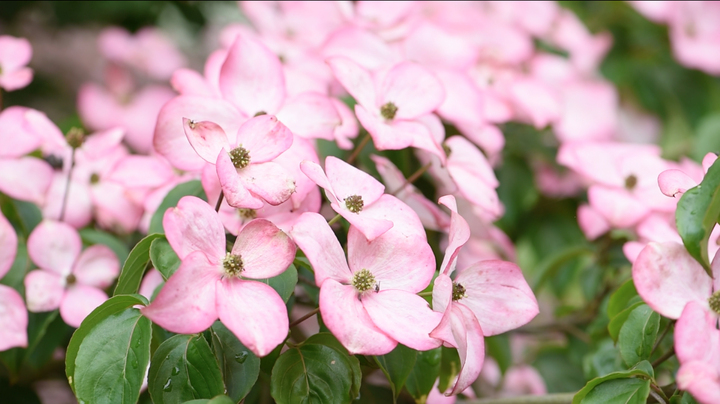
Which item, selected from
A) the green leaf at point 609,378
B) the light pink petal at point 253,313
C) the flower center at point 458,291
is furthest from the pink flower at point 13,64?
the green leaf at point 609,378

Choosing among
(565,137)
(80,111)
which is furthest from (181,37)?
(565,137)

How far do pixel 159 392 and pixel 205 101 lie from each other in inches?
9.6

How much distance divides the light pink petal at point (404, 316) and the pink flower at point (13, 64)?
1.55ft

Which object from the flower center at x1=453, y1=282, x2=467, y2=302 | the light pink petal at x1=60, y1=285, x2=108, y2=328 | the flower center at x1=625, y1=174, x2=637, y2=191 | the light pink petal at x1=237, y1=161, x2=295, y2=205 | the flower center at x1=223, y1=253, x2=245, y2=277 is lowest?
the light pink petal at x1=60, y1=285, x2=108, y2=328

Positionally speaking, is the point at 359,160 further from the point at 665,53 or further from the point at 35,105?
the point at 35,105

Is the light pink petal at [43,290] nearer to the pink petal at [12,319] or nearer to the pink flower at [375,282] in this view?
the pink petal at [12,319]

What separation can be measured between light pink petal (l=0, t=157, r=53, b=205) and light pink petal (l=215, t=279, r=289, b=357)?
1.01ft

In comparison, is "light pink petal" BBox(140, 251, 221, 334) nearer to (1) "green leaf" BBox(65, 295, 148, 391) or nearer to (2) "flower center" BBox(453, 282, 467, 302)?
(1) "green leaf" BBox(65, 295, 148, 391)

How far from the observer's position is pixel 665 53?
3.99ft

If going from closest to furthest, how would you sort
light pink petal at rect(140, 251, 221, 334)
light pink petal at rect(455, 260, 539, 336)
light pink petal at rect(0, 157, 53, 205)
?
1. light pink petal at rect(140, 251, 221, 334)
2. light pink petal at rect(455, 260, 539, 336)
3. light pink petal at rect(0, 157, 53, 205)

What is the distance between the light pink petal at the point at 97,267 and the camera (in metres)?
0.62

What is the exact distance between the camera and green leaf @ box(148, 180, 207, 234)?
1.82ft

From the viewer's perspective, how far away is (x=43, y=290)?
58 cm

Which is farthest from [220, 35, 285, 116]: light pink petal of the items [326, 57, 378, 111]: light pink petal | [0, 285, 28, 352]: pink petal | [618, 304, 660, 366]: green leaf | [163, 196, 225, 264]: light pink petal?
[618, 304, 660, 366]: green leaf
